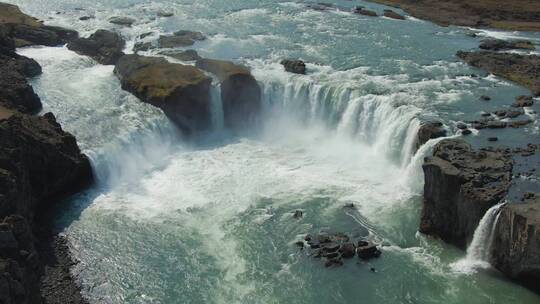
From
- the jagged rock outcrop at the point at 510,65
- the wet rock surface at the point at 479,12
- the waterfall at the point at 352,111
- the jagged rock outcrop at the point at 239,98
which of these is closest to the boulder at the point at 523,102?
the jagged rock outcrop at the point at 510,65

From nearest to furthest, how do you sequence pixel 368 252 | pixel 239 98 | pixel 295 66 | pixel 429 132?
pixel 368 252, pixel 429 132, pixel 239 98, pixel 295 66

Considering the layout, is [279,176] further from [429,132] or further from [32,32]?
[32,32]

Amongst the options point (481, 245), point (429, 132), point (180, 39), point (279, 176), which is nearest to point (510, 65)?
point (429, 132)

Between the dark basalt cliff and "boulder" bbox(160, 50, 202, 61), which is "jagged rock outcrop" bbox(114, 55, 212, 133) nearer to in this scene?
"boulder" bbox(160, 50, 202, 61)

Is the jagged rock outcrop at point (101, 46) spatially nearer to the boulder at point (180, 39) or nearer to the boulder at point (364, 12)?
the boulder at point (180, 39)

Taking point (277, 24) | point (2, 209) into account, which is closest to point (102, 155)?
point (2, 209)

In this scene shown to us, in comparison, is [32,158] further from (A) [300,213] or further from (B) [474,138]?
(B) [474,138]
